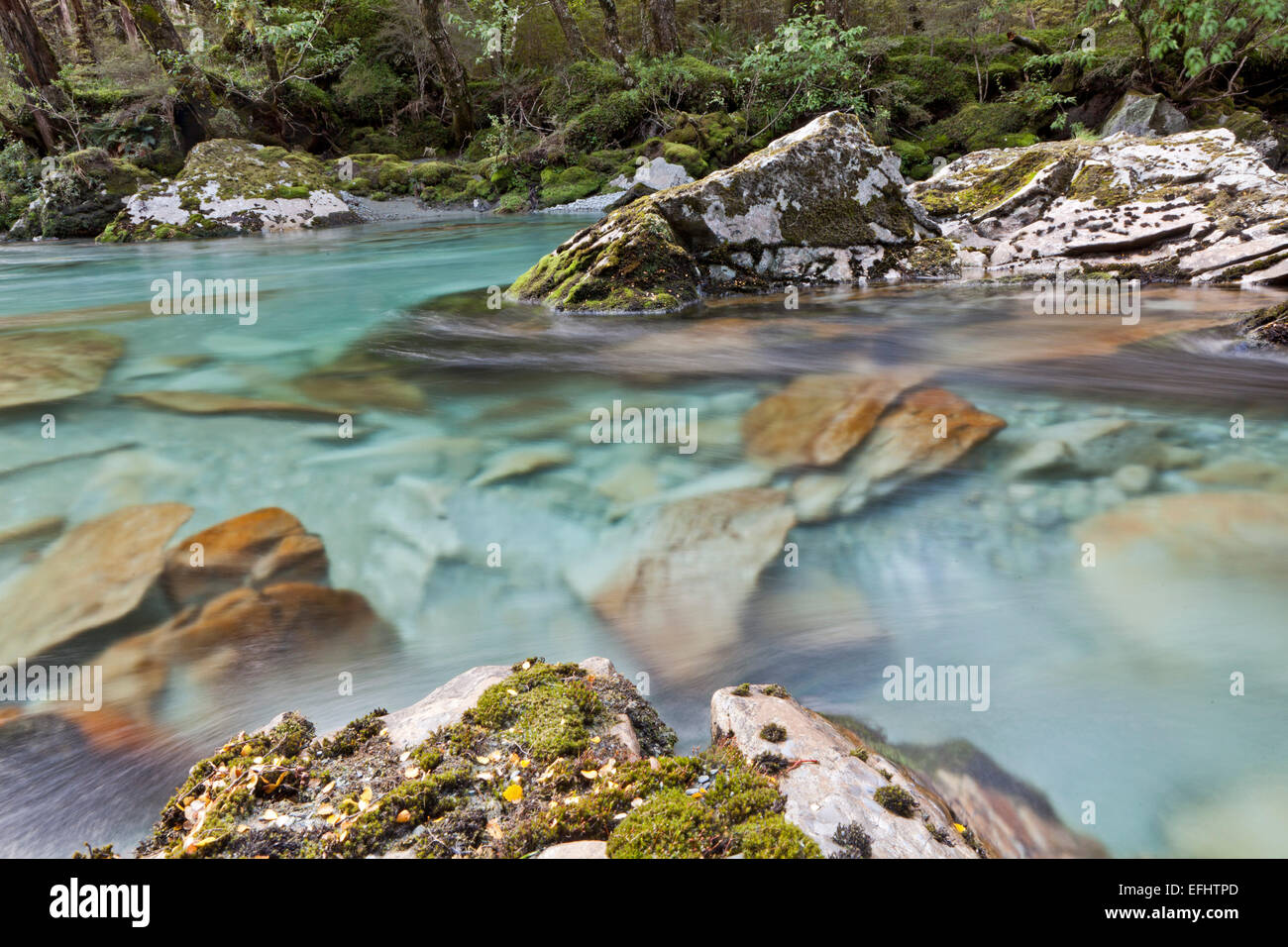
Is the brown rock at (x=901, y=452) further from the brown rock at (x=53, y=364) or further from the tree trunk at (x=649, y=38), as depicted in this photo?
the tree trunk at (x=649, y=38)

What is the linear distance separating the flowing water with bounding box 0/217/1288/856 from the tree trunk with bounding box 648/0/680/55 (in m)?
17.8

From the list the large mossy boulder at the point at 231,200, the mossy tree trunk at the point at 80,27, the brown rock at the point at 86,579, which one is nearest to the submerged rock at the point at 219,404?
the brown rock at the point at 86,579

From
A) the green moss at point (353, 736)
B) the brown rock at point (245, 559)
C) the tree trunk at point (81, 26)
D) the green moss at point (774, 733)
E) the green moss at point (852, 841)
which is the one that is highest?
the tree trunk at point (81, 26)

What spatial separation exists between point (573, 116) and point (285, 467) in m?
20.0

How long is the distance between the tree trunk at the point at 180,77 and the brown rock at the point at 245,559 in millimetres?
23637

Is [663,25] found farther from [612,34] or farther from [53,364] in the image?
[53,364]

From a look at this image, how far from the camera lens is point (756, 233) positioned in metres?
8.43

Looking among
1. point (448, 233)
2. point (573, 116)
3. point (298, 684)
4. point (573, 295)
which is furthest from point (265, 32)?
point (298, 684)

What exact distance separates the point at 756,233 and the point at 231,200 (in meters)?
15.6

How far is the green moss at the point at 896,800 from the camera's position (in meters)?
1.73

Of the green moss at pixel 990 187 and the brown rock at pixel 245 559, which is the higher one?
the green moss at pixel 990 187
